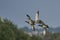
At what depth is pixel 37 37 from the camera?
48.3 metres

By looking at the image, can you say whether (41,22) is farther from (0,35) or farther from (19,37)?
(19,37)

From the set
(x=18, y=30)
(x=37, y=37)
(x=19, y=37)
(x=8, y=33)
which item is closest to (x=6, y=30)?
(x=8, y=33)

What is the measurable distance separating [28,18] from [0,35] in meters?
27.6

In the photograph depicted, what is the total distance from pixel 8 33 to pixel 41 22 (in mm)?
28803

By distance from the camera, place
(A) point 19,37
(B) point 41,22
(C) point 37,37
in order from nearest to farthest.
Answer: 1. (B) point 41,22
2. (A) point 19,37
3. (C) point 37,37

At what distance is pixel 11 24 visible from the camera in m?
40.7

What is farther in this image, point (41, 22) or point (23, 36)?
point (23, 36)

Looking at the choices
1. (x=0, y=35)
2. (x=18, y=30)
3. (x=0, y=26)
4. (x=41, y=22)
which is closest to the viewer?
(x=41, y=22)

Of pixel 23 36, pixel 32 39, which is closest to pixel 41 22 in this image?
pixel 23 36

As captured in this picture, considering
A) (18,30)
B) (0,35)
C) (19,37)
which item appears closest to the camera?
(0,35)

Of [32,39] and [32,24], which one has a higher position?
[32,24]

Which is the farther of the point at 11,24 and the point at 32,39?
the point at 32,39

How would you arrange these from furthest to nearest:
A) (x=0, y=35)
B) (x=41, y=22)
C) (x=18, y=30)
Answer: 1. (x=18, y=30)
2. (x=0, y=35)
3. (x=41, y=22)

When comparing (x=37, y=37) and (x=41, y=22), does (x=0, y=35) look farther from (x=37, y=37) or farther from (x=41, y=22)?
(x=41, y=22)
